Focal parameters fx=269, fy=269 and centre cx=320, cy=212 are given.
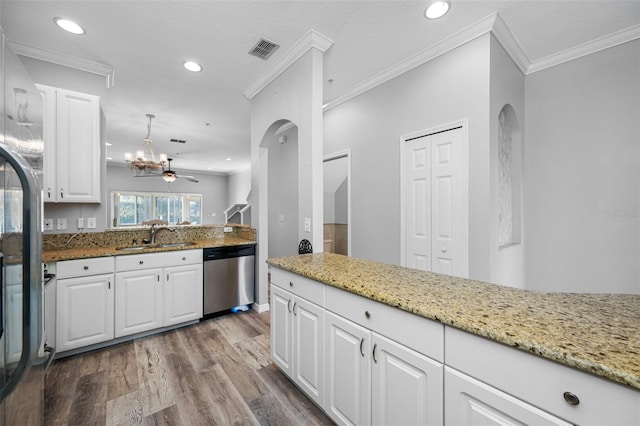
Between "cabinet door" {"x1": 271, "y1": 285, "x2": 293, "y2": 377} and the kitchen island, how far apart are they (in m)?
0.53

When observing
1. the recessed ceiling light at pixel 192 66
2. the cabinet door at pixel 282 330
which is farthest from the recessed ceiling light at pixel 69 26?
the cabinet door at pixel 282 330

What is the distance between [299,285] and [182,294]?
1.84 m

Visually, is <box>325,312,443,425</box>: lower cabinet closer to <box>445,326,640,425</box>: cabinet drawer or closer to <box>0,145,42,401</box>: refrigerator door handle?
<box>445,326,640,425</box>: cabinet drawer

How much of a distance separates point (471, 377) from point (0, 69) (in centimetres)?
206

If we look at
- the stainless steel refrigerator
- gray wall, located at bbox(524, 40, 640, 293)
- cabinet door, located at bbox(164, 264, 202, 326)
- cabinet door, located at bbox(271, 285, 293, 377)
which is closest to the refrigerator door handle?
the stainless steel refrigerator

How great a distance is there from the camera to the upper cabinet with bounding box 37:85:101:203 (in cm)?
240

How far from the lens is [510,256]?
8.88 ft

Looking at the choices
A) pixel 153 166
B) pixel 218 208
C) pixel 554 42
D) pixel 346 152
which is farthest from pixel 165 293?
pixel 218 208

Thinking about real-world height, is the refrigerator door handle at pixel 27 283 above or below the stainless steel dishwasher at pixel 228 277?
above

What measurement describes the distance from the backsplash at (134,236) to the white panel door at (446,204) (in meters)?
2.22

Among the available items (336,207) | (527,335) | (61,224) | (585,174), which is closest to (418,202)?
(585,174)

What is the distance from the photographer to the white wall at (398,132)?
233 centimetres

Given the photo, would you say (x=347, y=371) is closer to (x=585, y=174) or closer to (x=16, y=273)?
(x=16, y=273)

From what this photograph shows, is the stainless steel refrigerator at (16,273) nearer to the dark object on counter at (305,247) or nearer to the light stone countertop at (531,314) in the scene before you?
the light stone countertop at (531,314)
